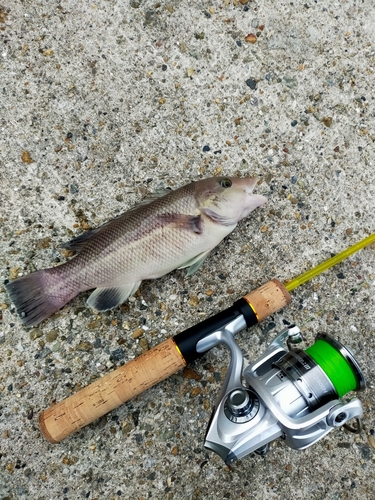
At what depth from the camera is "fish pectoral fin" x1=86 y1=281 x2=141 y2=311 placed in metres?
2.13

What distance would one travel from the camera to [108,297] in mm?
2133

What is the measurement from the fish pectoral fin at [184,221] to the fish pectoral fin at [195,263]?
136 mm

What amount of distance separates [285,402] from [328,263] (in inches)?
34.5

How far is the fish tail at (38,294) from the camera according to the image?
207cm

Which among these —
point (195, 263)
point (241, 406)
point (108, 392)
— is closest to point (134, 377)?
point (108, 392)

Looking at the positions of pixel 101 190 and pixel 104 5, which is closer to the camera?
pixel 101 190

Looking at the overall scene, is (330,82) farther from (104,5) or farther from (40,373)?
(40,373)

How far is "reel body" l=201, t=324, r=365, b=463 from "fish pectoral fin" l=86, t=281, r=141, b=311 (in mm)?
663

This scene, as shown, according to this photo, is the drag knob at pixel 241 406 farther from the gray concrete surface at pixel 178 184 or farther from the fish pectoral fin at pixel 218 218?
the fish pectoral fin at pixel 218 218

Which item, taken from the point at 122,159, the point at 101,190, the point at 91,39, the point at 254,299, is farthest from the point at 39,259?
the point at 91,39

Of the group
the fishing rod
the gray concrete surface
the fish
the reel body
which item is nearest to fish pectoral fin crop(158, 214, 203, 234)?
the fish

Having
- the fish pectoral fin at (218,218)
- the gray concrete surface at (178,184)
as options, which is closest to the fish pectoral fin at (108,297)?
the gray concrete surface at (178,184)

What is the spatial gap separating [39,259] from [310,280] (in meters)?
1.44

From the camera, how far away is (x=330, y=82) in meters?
2.65
